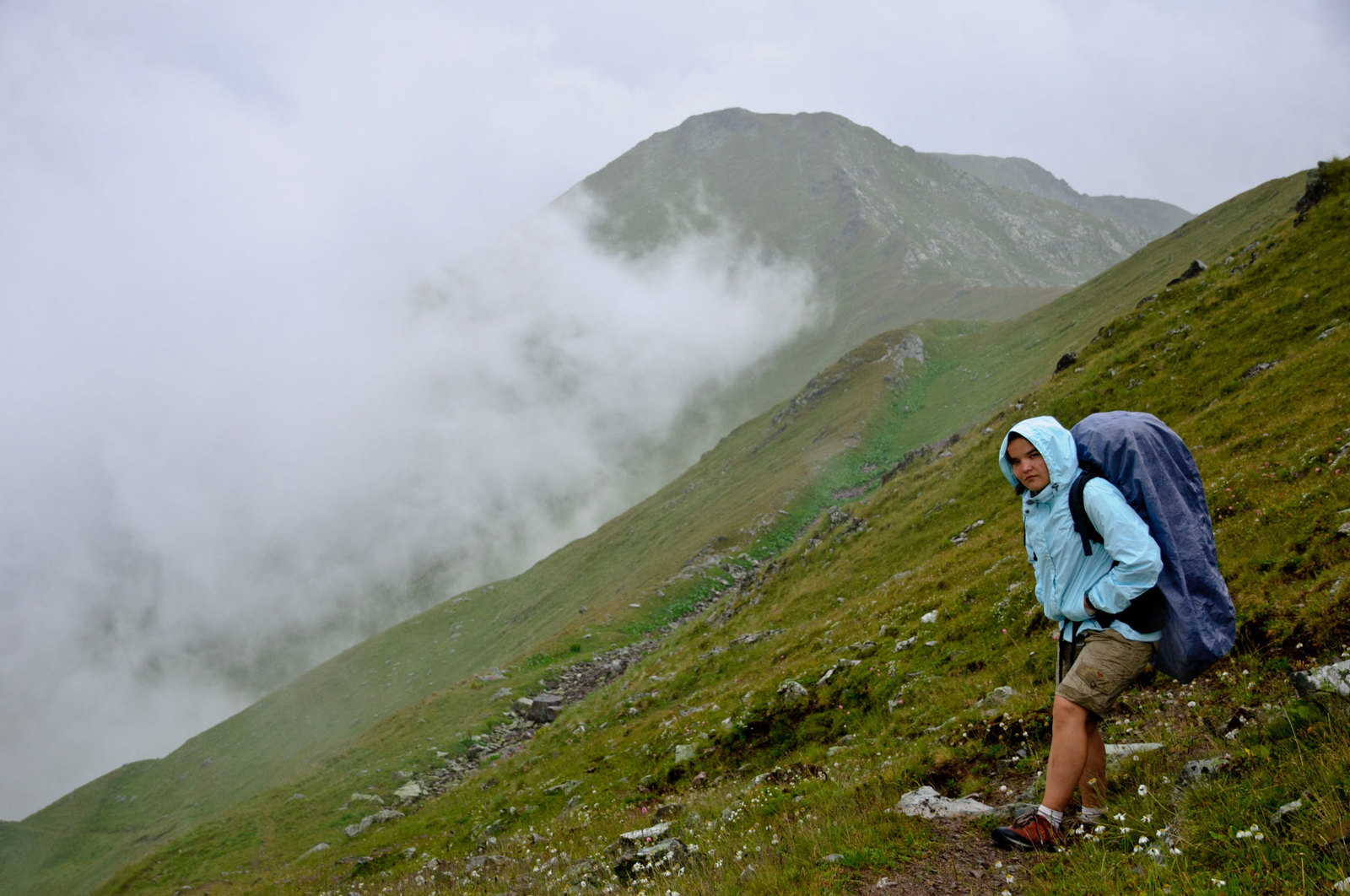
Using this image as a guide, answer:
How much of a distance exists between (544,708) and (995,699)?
31.0 metres

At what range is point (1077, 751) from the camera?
626cm

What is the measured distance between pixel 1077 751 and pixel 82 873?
121067 millimetres

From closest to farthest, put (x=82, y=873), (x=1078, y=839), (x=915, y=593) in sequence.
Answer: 1. (x=1078, y=839)
2. (x=915, y=593)
3. (x=82, y=873)

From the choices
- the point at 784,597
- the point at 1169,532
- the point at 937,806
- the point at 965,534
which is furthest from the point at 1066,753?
the point at 784,597

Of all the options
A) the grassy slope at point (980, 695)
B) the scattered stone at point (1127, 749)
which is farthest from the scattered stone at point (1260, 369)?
the scattered stone at point (1127, 749)

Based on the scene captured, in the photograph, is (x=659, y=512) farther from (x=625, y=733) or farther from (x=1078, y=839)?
(x=1078, y=839)

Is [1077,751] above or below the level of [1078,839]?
above

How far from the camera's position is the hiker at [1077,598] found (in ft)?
19.2

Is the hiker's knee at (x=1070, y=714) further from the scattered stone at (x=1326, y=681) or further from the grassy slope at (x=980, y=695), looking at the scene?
the scattered stone at (x=1326, y=681)

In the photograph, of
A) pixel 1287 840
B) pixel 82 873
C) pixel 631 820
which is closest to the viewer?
pixel 1287 840

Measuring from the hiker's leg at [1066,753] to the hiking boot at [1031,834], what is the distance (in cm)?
22

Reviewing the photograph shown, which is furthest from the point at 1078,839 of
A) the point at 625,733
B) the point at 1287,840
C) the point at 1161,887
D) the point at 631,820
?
the point at 625,733

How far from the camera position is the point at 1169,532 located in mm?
5879

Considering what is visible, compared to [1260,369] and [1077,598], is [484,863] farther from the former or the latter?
[1260,369]
